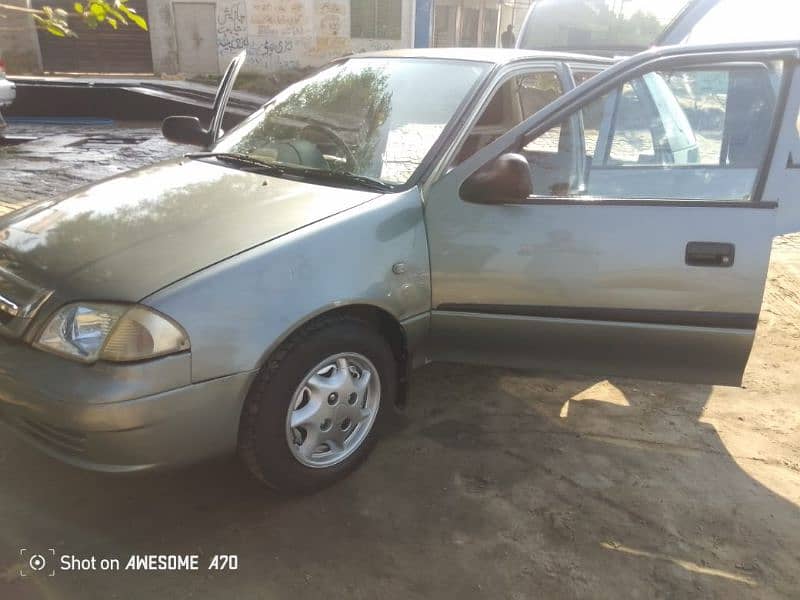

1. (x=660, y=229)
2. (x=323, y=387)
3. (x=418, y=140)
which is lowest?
(x=323, y=387)

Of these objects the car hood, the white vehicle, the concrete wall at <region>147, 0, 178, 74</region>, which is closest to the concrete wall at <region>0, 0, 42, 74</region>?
the concrete wall at <region>147, 0, 178, 74</region>

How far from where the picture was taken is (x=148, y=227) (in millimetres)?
2342

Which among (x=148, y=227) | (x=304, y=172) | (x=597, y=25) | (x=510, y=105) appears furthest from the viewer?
(x=597, y=25)

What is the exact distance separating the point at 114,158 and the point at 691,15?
716 cm

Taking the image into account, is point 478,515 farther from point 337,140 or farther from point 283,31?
point 283,31

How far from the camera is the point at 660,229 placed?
99.2 inches

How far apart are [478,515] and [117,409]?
52.3 inches

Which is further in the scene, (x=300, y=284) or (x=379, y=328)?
(x=379, y=328)

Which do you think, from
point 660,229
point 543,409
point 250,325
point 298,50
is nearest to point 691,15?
point 660,229

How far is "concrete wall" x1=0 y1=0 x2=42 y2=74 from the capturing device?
20.1m

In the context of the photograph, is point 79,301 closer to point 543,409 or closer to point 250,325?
point 250,325

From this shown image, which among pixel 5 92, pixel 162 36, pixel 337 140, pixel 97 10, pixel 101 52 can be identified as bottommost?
pixel 5 92

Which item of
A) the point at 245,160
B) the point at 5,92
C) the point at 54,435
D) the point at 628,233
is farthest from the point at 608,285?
the point at 5,92

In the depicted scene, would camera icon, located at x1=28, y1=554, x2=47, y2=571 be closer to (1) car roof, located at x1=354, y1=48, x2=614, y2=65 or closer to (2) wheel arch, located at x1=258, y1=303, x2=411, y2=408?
(2) wheel arch, located at x1=258, y1=303, x2=411, y2=408
